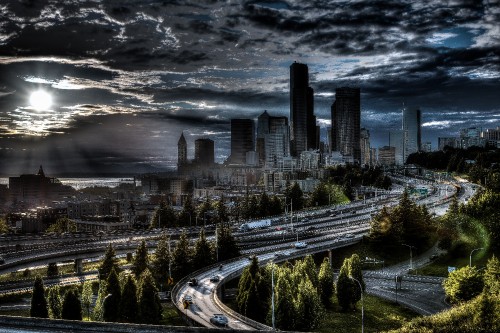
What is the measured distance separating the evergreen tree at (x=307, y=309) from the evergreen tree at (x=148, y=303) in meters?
12.7

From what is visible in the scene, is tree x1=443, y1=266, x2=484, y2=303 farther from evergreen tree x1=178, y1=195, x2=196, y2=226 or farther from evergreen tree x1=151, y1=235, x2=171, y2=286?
evergreen tree x1=178, y1=195, x2=196, y2=226

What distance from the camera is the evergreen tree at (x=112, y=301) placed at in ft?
143

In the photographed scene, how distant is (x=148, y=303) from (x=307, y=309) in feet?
47.0

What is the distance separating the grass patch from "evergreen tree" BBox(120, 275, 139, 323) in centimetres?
1703

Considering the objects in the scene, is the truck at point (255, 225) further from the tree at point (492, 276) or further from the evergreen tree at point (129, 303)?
the evergreen tree at point (129, 303)

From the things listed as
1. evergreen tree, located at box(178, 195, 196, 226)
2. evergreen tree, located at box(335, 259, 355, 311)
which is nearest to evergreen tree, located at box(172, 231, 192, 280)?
evergreen tree, located at box(335, 259, 355, 311)

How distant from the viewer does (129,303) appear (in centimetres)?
4294

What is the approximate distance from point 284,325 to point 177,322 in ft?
36.7

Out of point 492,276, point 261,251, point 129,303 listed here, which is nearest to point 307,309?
point 129,303

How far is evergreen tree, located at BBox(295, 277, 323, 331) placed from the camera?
137 ft

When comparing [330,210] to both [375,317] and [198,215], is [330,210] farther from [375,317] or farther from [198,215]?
[375,317]

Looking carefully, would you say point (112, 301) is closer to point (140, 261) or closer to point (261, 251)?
point (140, 261)

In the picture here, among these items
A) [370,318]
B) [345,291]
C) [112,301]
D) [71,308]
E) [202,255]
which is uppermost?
[202,255]

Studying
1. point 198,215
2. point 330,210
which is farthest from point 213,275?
point 330,210
